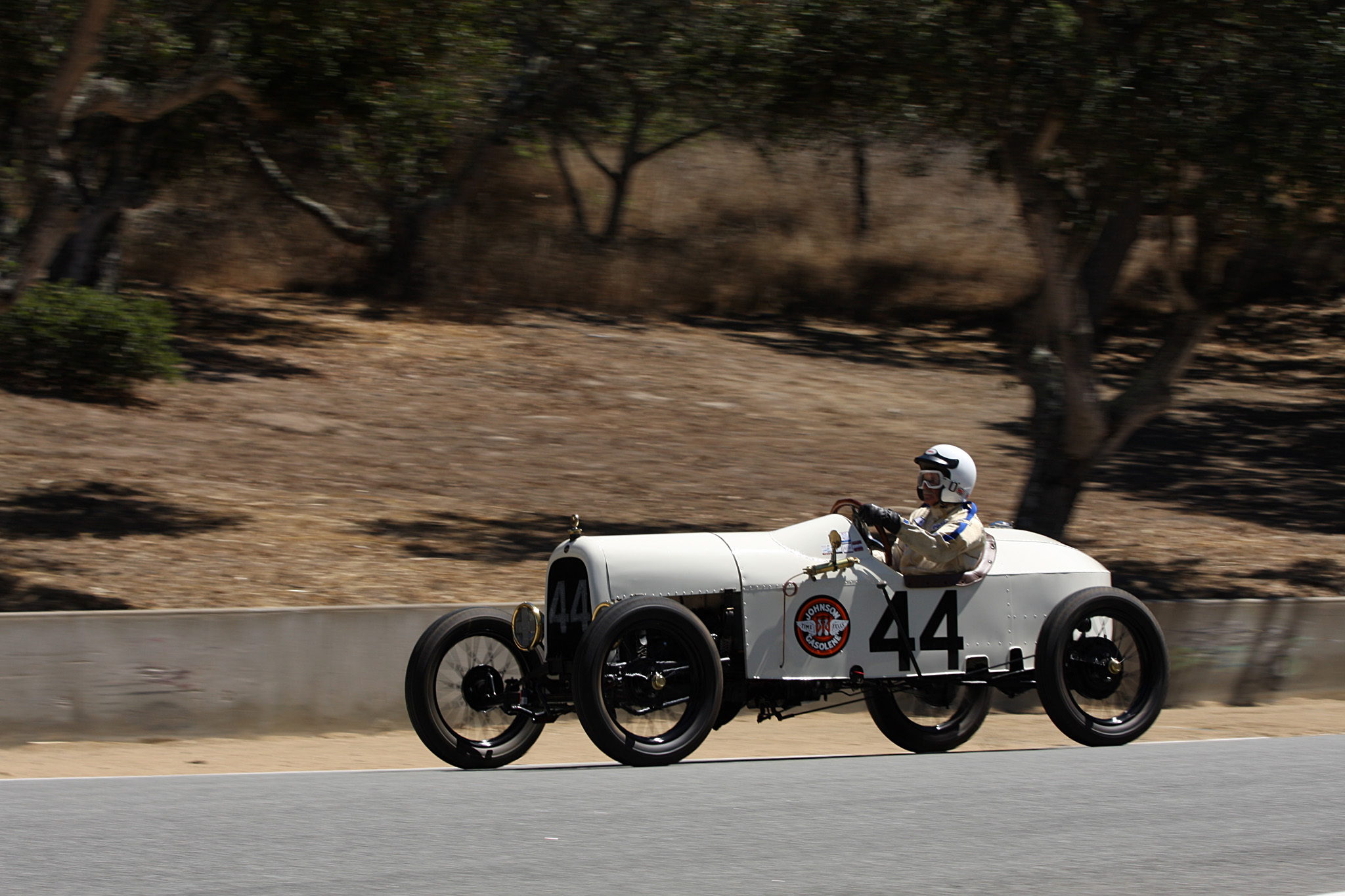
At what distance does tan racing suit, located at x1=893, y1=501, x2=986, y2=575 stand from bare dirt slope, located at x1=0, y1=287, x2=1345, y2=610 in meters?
5.04

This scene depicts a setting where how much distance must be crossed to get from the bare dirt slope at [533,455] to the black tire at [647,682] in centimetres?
501

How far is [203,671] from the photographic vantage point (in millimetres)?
9797

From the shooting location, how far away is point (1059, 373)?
13758 mm

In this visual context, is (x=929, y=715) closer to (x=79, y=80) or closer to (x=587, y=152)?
(x=79, y=80)

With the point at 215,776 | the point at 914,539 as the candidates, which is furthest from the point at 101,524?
the point at 914,539

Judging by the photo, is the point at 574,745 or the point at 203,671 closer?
the point at 203,671

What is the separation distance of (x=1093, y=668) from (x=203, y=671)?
5495 mm

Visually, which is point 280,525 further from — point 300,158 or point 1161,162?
point 300,158

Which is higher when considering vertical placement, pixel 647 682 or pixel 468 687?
pixel 647 682

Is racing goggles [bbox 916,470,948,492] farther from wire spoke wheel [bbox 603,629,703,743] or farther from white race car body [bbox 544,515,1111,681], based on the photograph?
wire spoke wheel [bbox 603,629,703,743]

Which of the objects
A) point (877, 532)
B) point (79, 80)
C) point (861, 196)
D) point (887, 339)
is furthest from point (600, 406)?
point (861, 196)

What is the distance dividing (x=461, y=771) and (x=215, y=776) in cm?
125

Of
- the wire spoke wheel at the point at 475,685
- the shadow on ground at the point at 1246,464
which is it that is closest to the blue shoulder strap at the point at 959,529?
the wire spoke wheel at the point at 475,685

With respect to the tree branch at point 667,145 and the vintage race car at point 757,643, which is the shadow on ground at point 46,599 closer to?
the vintage race car at point 757,643
